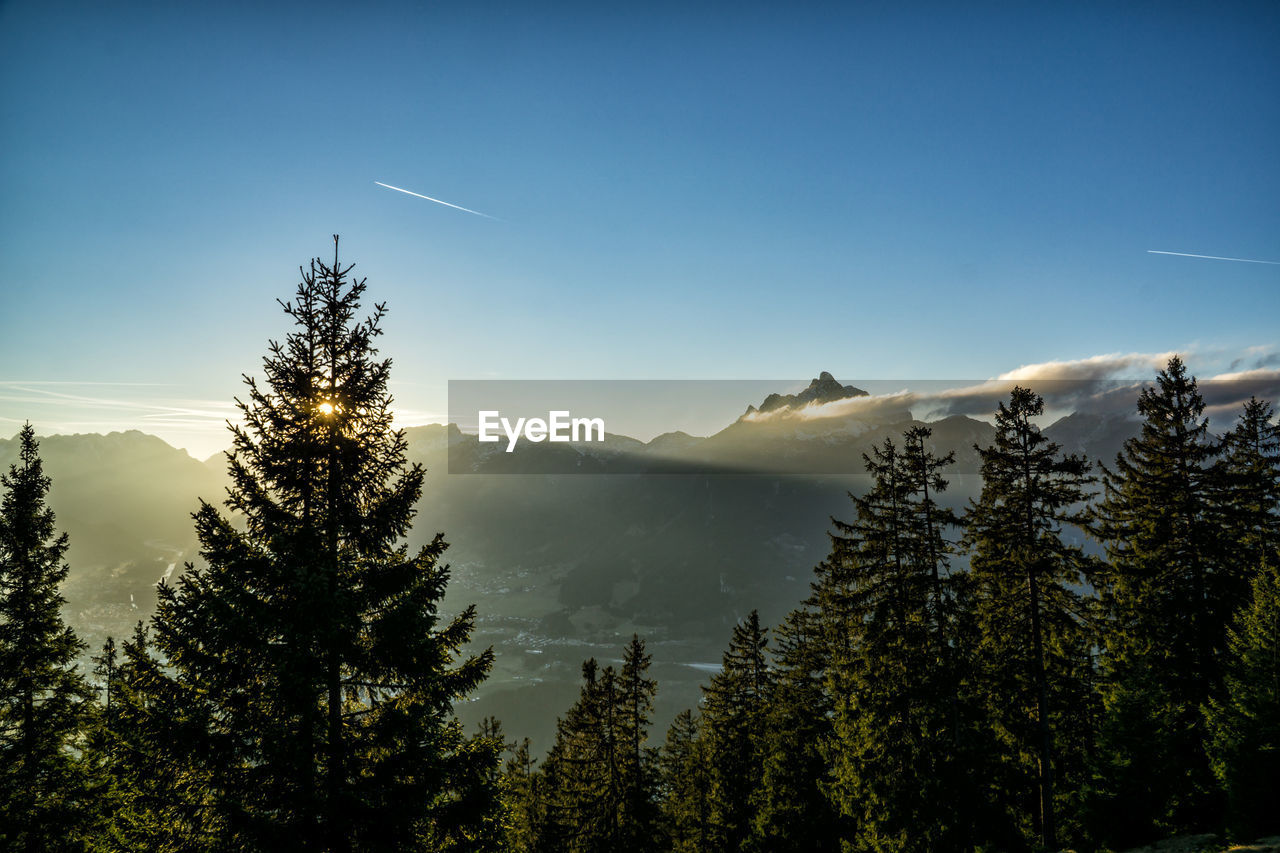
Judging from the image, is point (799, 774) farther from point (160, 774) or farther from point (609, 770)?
point (160, 774)

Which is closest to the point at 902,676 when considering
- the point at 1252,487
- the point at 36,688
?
the point at 1252,487

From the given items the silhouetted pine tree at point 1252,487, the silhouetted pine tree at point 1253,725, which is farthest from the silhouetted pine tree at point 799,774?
the silhouetted pine tree at point 1252,487

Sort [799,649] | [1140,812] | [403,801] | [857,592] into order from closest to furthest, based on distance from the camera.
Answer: [403,801]
[1140,812]
[857,592]
[799,649]

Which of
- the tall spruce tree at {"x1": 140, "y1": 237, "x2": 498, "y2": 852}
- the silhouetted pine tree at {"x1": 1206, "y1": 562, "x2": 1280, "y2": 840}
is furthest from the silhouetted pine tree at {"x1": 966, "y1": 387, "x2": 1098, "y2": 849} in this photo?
the tall spruce tree at {"x1": 140, "y1": 237, "x2": 498, "y2": 852}

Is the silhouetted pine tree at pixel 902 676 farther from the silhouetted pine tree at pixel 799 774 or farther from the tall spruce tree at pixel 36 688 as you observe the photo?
the tall spruce tree at pixel 36 688

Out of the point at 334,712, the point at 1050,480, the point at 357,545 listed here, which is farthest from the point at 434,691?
the point at 1050,480

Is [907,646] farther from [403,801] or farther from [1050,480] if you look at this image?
[403,801]

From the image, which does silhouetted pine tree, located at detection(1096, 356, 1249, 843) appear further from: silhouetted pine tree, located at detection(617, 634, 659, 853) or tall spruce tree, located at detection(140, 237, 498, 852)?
tall spruce tree, located at detection(140, 237, 498, 852)

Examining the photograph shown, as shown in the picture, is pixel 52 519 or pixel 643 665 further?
pixel 643 665
